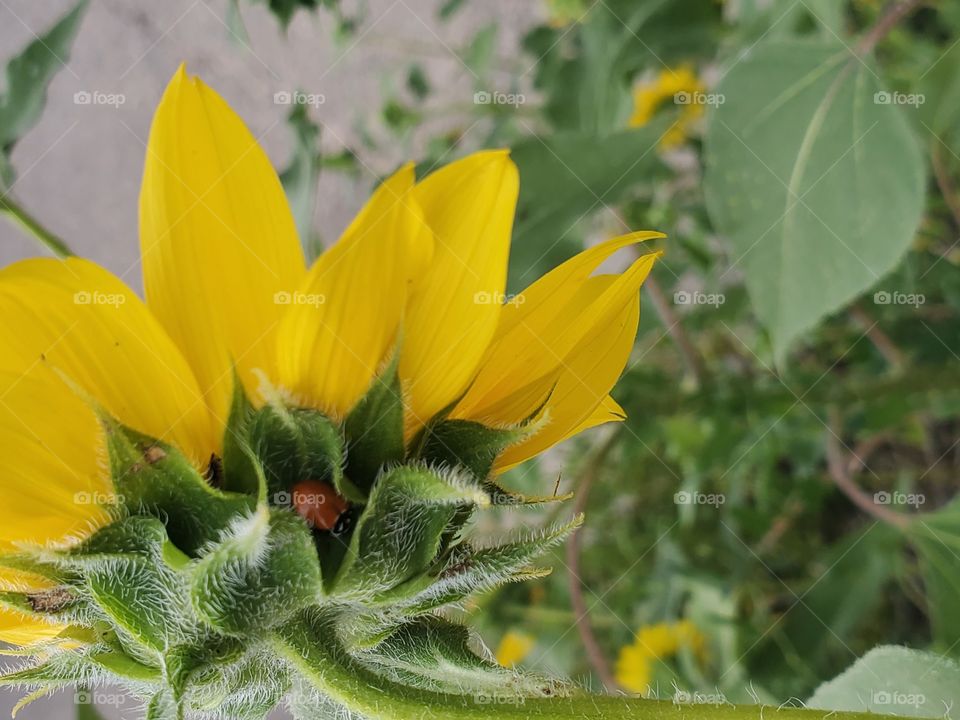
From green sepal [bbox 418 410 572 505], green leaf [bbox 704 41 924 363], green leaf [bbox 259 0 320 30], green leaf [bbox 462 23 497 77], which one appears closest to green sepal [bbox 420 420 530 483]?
green sepal [bbox 418 410 572 505]

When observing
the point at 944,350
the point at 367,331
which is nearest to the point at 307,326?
the point at 367,331

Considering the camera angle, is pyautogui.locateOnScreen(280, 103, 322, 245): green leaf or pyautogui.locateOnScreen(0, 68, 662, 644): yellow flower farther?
pyautogui.locateOnScreen(280, 103, 322, 245): green leaf

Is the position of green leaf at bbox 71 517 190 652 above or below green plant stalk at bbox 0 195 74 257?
below

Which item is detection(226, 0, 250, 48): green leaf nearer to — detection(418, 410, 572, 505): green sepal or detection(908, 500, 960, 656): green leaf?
detection(418, 410, 572, 505): green sepal

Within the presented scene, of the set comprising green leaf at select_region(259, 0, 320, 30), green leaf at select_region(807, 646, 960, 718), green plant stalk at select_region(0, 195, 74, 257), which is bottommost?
green leaf at select_region(807, 646, 960, 718)

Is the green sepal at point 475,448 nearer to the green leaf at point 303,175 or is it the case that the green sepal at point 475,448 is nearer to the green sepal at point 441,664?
the green sepal at point 441,664

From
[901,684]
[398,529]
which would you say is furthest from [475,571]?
[901,684]

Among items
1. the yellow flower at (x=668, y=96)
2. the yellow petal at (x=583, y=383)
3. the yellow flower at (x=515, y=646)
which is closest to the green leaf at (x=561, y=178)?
the yellow petal at (x=583, y=383)

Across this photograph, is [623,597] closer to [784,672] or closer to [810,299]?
[784,672]
